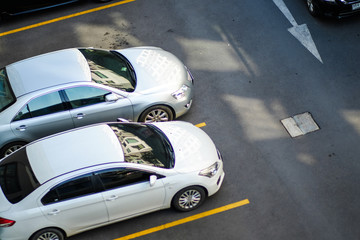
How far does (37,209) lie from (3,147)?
7.48ft

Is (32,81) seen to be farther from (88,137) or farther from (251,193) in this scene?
(251,193)

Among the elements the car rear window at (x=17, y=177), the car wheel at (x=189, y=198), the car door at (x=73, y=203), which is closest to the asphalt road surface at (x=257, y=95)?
the car wheel at (x=189, y=198)

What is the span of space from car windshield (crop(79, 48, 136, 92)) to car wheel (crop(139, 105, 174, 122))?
0.61 m

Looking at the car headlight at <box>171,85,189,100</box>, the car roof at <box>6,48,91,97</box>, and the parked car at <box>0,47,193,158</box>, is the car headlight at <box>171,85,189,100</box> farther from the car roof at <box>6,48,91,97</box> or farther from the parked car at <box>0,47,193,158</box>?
the car roof at <box>6,48,91,97</box>

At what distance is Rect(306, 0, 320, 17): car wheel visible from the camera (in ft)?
41.9

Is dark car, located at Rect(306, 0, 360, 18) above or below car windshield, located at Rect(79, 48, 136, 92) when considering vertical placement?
below

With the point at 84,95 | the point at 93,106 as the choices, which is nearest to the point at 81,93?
the point at 84,95

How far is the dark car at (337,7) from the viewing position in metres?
12.3

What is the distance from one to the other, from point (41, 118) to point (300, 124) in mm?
5586

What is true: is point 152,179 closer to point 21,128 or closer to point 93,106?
point 93,106

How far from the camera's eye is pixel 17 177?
7.97 m

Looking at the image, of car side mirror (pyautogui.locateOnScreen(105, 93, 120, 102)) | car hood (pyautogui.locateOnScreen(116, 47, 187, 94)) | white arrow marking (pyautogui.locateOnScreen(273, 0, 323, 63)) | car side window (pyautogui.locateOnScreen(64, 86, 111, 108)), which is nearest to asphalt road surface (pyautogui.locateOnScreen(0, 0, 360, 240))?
white arrow marking (pyautogui.locateOnScreen(273, 0, 323, 63))

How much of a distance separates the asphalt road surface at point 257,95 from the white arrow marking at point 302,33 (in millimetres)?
45

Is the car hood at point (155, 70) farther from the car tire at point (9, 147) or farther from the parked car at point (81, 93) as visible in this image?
the car tire at point (9, 147)
